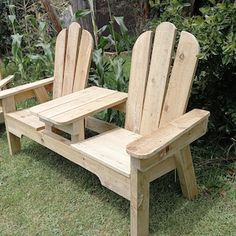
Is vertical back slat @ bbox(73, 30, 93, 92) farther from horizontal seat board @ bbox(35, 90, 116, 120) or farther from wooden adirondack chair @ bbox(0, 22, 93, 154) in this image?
horizontal seat board @ bbox(35, 90, 116, 120)

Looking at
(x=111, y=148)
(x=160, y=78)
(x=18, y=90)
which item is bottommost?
(x=111, y=148)

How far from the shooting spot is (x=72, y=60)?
9.11 ft

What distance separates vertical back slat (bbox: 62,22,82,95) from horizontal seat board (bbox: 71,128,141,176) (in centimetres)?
69

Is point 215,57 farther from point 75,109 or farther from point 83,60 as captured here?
point 83,60

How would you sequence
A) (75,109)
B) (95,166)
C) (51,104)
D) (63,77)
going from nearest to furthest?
(95,166)
(75,109)
(51,104)
(63,77)

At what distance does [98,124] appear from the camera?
255cm

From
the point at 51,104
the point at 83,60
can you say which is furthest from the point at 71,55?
the point at 51,104

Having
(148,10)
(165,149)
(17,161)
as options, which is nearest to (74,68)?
(17,161)

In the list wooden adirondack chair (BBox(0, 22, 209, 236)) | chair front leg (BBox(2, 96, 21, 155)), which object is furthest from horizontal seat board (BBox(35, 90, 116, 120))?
chair front leg (BBox(2, 96, 21, 155))

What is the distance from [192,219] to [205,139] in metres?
0.81

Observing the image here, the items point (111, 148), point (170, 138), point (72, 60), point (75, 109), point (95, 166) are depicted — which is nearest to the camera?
point (170, 138)

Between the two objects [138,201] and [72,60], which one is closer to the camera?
[138,201]

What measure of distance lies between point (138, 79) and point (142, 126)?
0.32 metres

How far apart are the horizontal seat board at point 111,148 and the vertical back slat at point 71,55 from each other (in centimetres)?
69
